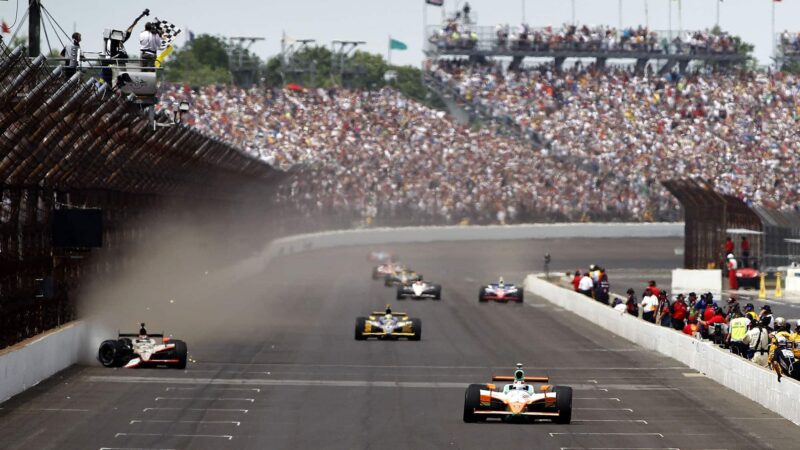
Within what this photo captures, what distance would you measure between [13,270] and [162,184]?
50.0ft

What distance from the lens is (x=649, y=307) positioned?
113 ft

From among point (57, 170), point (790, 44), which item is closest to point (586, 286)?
point (57, 170)

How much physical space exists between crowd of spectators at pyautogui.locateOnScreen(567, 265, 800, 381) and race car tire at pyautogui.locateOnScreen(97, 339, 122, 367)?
10.3 m

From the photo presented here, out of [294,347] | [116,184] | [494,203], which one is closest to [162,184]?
[116,184]

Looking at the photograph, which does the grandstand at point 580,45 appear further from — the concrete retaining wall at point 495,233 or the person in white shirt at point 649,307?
the person in white shirt at point 649,307

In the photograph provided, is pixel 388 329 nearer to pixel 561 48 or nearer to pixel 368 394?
pixel 368 394

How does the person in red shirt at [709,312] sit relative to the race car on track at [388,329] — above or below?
above

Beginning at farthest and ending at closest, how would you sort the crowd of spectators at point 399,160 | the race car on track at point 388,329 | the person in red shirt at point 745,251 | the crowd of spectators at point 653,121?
the crowd of spectators at point 653,121
the crowd of spectators at point 399,160
the person in red shirt at point 745,251
the race car on track at point 388,329

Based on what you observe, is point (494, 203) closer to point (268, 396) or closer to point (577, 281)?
point (577, 281)

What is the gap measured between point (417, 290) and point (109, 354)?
70.8 feet

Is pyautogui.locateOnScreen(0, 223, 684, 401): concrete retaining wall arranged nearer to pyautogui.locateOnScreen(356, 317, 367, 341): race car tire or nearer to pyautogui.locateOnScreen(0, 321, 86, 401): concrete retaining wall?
pyautogui.locateOnScreen(356, 317, 367, 341): race car tire

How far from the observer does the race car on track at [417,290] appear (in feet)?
153

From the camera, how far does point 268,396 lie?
22.6 metres

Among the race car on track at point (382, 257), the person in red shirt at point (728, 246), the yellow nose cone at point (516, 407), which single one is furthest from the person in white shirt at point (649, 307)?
the race car on track at point (382, 257)
